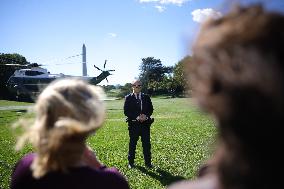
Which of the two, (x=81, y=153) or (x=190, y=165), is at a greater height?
(x=81, y=153)

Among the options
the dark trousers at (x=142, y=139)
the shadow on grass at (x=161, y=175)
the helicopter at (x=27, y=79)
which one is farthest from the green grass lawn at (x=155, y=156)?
the helicopter at (x=27, y=79)

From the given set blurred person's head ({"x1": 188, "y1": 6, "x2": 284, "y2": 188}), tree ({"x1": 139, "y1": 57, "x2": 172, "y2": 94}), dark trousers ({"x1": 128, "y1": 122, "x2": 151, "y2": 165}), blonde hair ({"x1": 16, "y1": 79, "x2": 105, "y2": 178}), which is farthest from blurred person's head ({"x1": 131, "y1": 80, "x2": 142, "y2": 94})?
tree ({"x1": 139, "y1": 57, "x2": 172, "y2": 94})

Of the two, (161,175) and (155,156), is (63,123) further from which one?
(155,156)

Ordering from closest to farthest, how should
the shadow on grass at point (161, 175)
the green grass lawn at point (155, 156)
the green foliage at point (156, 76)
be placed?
the shadow on grass at point (161, 175) < the green grass lawn at point (155, 156) < the green foliage at point (156, 76)

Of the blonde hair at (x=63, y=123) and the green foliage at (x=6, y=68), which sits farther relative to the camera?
the green foliage at (x=6, y=68)

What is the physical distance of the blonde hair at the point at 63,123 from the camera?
1.82 metres

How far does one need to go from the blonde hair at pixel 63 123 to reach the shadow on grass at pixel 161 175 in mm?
6751

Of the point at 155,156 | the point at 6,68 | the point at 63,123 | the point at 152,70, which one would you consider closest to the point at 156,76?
the point at 152,70

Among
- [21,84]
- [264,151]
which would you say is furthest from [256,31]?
[21,84]

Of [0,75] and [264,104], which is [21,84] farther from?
[264,104]

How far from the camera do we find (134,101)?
1052cm

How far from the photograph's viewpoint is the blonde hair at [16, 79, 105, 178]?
1822 millimetres

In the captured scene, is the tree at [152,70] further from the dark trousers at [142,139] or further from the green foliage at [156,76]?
the dark trousers at [142,139]

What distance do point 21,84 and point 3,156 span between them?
3630cm
